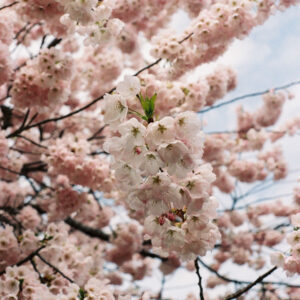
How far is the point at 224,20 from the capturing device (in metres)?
3.39

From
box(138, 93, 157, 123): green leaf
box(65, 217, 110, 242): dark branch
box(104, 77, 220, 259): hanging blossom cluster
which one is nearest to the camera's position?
box(104, 77, 220, 259): hanging blossom cluster

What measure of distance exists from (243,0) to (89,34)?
1.42 metres

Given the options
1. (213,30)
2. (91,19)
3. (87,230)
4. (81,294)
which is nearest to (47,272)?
(81,294)

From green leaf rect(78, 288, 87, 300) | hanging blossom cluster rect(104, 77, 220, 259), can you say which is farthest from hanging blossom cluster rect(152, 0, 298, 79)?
green leaf rect(78, 288, 87, 300)

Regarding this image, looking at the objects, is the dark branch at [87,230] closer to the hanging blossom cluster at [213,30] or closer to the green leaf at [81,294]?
the hanging blossom cluster at [213,30]

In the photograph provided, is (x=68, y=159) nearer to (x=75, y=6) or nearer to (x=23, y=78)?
(x=23, y=78)

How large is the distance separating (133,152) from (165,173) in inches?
6.1

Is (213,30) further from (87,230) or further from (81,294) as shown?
(87,230)

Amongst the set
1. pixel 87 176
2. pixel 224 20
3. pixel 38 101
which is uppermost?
pixel 224 20

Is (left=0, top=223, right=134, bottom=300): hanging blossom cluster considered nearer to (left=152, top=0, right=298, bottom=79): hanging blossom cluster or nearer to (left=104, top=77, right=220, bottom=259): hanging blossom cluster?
(left=104, top=77, right=220, bottom=259): hanging blossom cluster

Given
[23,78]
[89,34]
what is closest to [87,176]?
[23,78]

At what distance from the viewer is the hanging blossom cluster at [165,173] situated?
140 centimetres

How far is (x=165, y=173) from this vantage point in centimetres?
147

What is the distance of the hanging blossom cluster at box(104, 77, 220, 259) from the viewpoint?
55.2 inches
